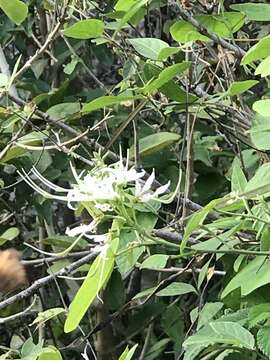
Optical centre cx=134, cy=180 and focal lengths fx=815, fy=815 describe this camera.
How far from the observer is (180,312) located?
5.39 feet

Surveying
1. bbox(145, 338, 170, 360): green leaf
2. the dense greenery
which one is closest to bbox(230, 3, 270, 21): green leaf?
the dense greenery

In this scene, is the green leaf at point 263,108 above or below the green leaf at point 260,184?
above

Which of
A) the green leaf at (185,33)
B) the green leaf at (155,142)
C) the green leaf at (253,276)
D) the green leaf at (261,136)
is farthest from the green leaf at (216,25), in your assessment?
the green leaf at (155,142)

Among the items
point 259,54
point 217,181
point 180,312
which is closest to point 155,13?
point 217,181

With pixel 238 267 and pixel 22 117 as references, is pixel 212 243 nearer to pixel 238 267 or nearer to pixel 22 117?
pixel 238 267

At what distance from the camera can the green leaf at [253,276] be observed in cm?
92

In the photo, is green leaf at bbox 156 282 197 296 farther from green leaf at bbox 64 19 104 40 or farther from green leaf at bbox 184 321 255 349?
green leaf at bbox 64 19 104 40

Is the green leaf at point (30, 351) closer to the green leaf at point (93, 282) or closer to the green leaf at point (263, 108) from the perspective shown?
the green leaf at point (93, 282)

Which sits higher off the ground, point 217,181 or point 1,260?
point 1,260

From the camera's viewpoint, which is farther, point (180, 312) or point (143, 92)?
point (180, 312)

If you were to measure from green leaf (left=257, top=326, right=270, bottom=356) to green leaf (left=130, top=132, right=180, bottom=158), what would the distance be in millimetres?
524

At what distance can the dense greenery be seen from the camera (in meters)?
0.89

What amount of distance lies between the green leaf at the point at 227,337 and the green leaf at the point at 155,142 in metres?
0.50

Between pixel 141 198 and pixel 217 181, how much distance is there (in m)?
0.82
